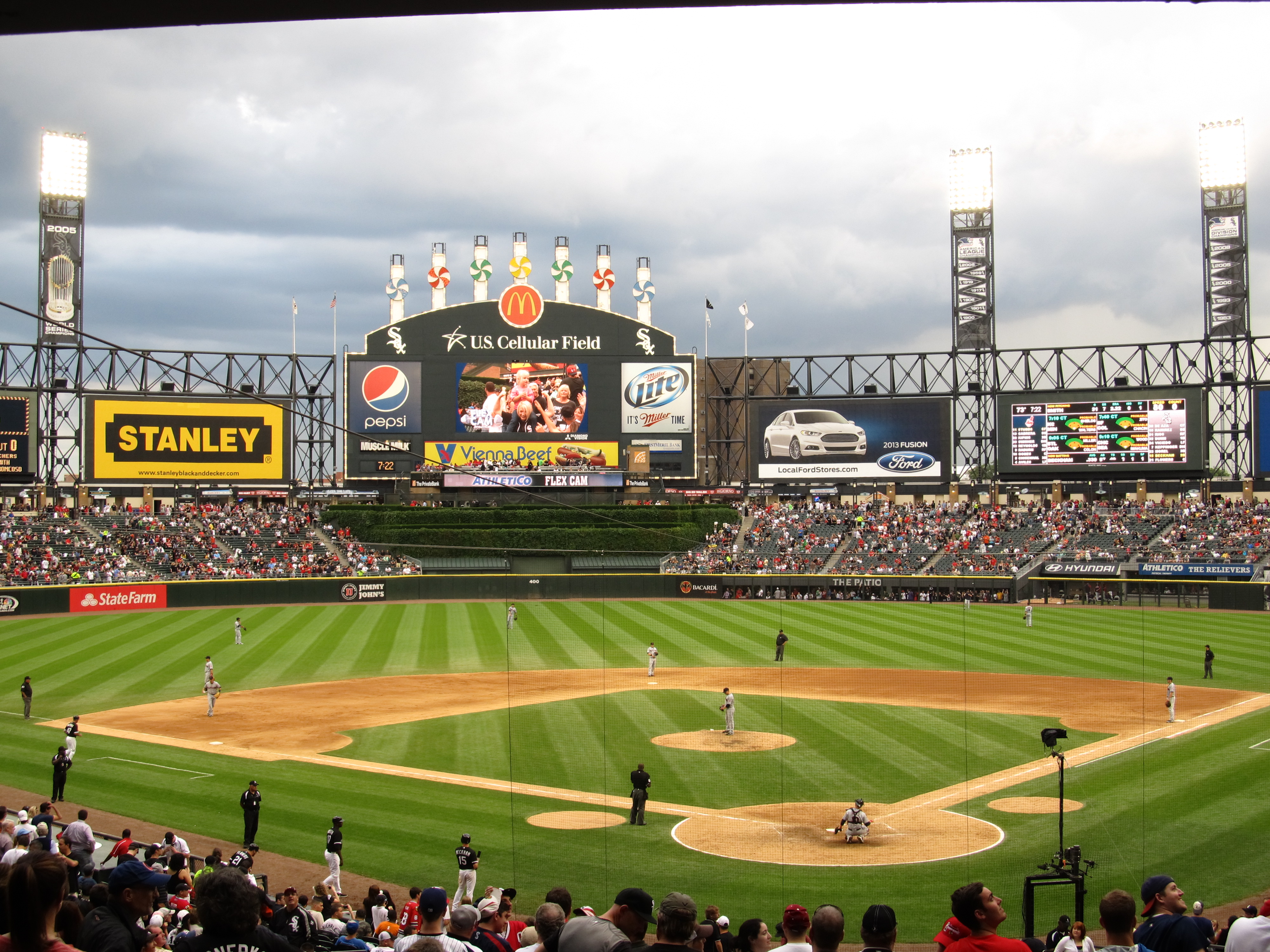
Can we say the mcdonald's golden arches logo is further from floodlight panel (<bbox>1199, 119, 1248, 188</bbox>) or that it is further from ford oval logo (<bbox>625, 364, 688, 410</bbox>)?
floodlight panel (<bbox>1199, 119, 1248, 188</bbox>)

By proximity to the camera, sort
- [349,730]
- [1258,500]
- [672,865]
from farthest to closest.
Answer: [1258,500]
[349,730]
[672,865]

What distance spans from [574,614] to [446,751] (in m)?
25.5

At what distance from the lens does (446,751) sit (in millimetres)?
23984

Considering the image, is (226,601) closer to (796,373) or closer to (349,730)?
(349,730)

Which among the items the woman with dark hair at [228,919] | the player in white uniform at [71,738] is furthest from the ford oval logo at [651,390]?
the woman with dark hair at [228,919]

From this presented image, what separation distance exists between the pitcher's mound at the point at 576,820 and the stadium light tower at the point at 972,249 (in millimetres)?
55401

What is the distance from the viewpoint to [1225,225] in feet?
202

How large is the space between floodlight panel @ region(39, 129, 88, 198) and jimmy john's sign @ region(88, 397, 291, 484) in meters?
12.6

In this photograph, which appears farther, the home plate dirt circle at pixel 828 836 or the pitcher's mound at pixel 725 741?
the pitcher's mound at pixel 725 741

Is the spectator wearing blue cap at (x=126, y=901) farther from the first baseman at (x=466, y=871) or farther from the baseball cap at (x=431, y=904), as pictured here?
the first baseman at (x=466, y=871)

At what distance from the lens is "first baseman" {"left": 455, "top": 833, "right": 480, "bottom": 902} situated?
13.8 metres

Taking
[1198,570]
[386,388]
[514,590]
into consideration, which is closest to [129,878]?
[514,590]

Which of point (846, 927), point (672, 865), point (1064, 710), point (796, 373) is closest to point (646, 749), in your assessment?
point (672, 865)

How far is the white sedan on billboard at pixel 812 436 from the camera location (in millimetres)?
68750
